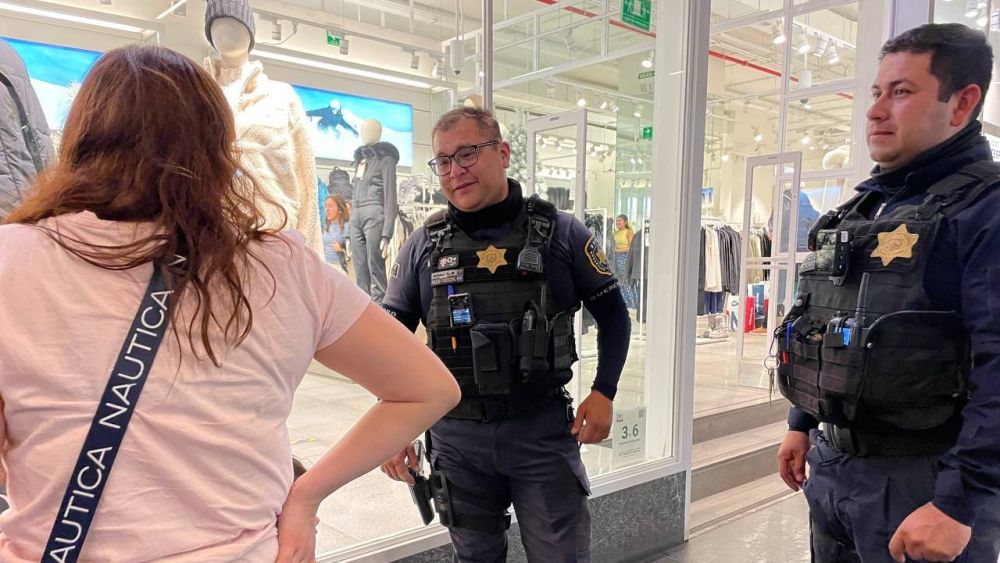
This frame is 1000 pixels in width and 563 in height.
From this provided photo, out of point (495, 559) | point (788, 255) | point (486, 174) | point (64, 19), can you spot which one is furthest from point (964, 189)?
point (788, 255)

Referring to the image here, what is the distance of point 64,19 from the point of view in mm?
1806

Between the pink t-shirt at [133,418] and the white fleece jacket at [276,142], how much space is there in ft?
4.13

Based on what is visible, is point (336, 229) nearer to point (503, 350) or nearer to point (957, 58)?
point (503, 350)

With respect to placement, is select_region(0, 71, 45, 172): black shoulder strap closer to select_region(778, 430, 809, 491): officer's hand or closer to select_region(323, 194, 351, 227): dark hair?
select_region(323, 194, 351, 227): dark hair

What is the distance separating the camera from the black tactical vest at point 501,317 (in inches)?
61.7

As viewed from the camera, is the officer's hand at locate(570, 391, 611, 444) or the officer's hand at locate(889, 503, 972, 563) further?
the officer's hand at locate(570, 391, 611, 444)

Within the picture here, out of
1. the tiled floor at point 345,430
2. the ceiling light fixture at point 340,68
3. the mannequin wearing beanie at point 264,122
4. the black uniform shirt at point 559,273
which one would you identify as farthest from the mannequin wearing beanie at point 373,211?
the black uniform shirt at point 559,273

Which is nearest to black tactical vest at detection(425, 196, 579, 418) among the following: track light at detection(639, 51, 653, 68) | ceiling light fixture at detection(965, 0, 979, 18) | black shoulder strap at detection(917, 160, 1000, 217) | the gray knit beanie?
black shoulder strap at detection(917, 160, 1000, 217)

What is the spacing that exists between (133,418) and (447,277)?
107 cm

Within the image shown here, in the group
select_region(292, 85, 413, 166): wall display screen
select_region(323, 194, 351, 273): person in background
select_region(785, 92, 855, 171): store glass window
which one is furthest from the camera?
select_region(785, 92, 855, 171): store glass window

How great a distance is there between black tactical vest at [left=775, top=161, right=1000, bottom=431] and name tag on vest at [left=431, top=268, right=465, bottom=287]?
942 mm

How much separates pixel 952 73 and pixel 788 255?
171 inches

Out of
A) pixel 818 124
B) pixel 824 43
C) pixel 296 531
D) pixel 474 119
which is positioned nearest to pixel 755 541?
pixel 474 119

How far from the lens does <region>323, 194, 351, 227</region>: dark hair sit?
2.98 meters
